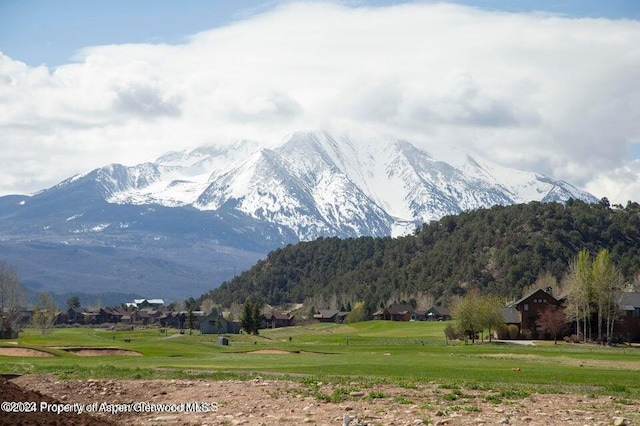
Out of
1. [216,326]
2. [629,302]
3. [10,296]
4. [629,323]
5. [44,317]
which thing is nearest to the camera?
[629,323]

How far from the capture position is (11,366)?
46.9 metres

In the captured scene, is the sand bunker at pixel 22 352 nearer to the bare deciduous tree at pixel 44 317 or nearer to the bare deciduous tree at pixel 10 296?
the bare deciduous tree at pixel 10 296

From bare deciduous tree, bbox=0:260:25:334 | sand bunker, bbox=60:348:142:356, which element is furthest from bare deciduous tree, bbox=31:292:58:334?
sand bunker, bbox=60:348:142:356

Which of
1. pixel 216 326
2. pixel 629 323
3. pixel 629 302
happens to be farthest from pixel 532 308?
pixel 216 326

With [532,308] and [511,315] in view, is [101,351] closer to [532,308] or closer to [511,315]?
[532,308]

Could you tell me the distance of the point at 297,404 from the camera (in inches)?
1229

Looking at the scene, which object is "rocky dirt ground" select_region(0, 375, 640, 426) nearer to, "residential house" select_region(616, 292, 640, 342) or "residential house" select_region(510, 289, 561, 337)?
"residential house" select_region(616, 292, 640, 342)

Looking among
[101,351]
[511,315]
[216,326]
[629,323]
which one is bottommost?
[101,351]

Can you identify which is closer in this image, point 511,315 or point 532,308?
point 532,308

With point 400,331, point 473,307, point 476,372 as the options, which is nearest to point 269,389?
point 476,372

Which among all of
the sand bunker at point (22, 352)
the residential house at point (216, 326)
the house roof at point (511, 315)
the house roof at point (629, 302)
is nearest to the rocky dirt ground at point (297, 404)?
the sand bunker at point (22, 352)

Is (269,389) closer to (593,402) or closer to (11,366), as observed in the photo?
(593,402)

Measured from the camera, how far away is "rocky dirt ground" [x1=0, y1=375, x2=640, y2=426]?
2802 centimetres

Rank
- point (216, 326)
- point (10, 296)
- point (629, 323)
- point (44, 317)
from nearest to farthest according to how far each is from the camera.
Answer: point (629, 323)
point (10, 296)
point (44, 317)
point (216, 326)
